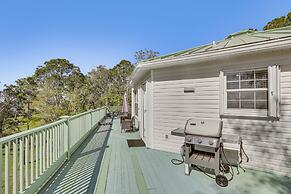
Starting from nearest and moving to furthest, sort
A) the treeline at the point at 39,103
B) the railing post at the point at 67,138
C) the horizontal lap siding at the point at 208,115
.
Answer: the horizontal lap siding at the point at 208,115 < the railing post at the point at 67,138 < the treeline at the point at 39,103

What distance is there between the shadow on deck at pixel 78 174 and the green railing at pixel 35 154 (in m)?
0.17

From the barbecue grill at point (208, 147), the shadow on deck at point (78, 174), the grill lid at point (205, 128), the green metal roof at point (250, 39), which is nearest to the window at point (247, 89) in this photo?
the green metal roof at point (250, 39)

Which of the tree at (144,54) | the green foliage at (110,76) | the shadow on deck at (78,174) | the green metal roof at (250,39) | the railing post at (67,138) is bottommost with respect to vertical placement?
the shadow on deck at (78,174)

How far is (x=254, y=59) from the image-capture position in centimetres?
399

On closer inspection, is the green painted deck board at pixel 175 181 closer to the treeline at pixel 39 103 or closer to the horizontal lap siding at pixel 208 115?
the horizontal lap siding at pixel 208 115

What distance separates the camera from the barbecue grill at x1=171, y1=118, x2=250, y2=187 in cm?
320

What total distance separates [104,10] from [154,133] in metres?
8.92

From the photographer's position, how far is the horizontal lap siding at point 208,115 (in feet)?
12.2

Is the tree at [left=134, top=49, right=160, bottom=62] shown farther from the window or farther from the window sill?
the window sill

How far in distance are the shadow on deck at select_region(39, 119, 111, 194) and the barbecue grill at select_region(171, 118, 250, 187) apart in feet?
6.40

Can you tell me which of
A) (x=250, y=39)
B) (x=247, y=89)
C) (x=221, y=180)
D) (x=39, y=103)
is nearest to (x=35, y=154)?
(x=221, y=180)

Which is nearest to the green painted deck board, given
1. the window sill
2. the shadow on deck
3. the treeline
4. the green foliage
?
the shadow on deck

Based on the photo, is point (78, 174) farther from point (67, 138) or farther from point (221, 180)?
point (221, 180)

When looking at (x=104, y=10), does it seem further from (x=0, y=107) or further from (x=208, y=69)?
(x=208, y=69)
